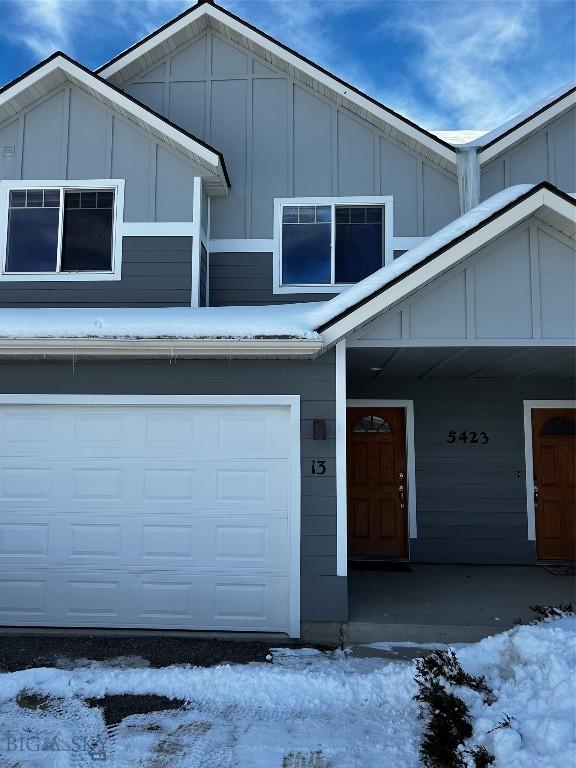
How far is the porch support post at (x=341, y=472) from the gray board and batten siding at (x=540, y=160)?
453cm

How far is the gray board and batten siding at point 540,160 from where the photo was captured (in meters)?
8.70

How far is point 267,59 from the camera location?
29.0ft

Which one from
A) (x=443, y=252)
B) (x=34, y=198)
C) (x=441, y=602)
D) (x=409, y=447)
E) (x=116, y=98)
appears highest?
(x=116, y=98)

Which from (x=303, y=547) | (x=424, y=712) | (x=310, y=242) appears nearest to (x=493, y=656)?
(x=424, y=712)

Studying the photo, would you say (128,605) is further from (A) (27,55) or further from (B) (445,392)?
(A) (27,55)

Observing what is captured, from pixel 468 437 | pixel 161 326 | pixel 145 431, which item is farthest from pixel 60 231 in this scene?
pixel 468 437

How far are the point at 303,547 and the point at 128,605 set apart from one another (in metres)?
2.00

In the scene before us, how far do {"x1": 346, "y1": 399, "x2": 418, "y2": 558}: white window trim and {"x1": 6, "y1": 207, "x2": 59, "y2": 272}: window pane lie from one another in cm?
492

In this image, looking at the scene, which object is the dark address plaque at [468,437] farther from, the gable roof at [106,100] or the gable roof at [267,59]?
the gable roof at [106,100]

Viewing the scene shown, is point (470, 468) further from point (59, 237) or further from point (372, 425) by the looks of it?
point (59, 237)

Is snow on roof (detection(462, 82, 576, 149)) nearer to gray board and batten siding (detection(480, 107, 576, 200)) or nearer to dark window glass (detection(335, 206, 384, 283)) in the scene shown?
gray board and batten siding (detection(480, 107, 576, 200))

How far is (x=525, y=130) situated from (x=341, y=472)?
20.6 ft

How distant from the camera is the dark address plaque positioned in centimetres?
863

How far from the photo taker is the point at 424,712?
161 inches
